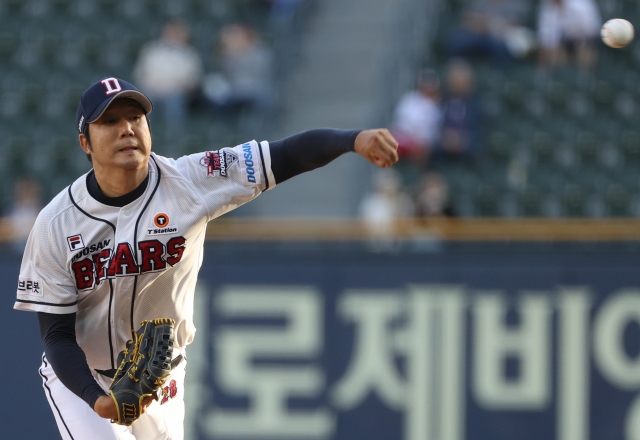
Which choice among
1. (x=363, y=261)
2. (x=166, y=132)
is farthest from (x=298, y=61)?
(x=363, y=261)

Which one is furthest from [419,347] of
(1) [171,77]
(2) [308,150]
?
(1) [171,77]

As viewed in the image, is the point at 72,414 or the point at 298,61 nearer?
the point at 72,414

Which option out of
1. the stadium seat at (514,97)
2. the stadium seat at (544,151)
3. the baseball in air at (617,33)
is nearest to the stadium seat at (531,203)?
the stadium seat at (544,151)

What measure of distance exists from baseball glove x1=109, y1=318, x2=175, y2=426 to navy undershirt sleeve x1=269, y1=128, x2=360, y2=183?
0.83 m

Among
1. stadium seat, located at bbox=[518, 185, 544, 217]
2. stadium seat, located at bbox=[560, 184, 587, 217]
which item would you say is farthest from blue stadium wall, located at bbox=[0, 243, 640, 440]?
stadium seat, located at bbox=[560, 184, 587, 217]

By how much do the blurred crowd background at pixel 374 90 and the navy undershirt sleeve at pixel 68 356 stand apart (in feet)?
16.8

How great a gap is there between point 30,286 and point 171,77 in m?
7.00

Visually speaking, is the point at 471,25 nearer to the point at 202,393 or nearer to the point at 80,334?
the point at 202,393

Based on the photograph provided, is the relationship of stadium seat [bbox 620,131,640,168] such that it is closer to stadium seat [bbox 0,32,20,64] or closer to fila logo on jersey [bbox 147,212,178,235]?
fila logo on jersey [bbox 147,212,178,235]

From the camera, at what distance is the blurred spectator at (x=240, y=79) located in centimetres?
1104

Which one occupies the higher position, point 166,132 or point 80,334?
point 166,132

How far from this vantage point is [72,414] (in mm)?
4320

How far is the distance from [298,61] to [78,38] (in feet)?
8.56

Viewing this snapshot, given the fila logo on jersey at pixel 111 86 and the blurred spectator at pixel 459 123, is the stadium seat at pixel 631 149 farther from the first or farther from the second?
the fila logo on jersey at pixel 111 86
